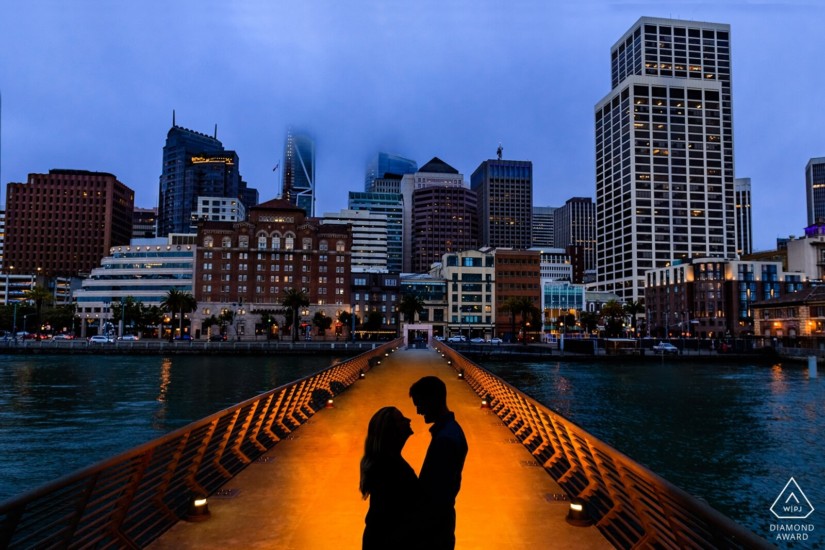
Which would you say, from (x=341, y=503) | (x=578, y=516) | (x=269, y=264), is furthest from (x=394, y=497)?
(x=269, y=264)

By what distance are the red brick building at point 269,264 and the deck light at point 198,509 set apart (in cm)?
12758

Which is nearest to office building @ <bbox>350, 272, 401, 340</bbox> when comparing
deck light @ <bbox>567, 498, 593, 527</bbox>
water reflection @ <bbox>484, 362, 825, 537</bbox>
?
water reflection @ <bbox>484, 362, 825, 537</bbox>

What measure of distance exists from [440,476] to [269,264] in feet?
445

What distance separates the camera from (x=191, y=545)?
22.5ft

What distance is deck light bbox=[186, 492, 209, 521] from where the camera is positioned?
7789 millimetres

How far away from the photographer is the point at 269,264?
13562 cm

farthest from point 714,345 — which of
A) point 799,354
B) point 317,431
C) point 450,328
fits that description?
point 317,431

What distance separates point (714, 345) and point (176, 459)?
116722mm

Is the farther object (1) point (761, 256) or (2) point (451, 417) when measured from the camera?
(1) point (761, 256)

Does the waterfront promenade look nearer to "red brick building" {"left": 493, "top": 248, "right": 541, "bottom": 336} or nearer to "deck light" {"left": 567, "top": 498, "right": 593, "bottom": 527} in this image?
"deck light" {"left": 567, "top": 498, "right": 593, "bottom": 527}

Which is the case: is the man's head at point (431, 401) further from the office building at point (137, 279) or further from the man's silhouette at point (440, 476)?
the office building at point (137, 279)

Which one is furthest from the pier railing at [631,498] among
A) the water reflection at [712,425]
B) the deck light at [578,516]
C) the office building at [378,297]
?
the office building at [378,297]

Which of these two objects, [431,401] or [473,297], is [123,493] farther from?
[473,297]

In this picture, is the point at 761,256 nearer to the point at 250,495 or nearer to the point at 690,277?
the point at 690,277
